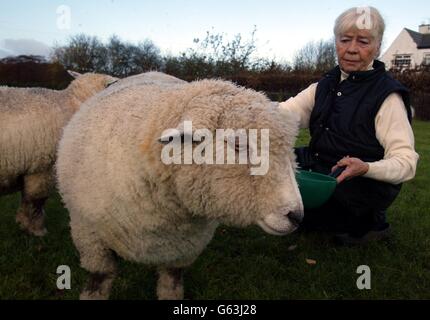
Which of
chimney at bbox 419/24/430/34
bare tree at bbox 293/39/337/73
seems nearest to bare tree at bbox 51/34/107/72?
bare tree at bbox 293/39/337/73

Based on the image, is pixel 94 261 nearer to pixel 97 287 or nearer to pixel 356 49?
pixel 97 287

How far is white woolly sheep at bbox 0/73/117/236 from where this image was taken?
11.9 ft

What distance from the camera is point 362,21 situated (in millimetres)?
3219

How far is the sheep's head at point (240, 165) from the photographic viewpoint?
77.4 inches

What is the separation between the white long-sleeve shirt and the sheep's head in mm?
A: 1151

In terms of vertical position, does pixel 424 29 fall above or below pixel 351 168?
above

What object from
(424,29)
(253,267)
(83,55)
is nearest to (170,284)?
(253,267)

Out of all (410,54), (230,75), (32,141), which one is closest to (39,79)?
(230,75)

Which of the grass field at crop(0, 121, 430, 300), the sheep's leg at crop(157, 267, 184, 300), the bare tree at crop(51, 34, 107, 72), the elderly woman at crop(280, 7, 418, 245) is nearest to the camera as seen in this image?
the sheep's leg at crop(157, 267, 184, 300)

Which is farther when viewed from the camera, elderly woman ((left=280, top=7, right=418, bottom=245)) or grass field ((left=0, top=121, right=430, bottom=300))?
grass field ((left=0, top=121, right=430, bottom=300))

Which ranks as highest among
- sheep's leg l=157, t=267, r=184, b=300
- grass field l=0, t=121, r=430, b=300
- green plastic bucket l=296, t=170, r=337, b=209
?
green plastic bucket l=296, t=170, r=337, b=209

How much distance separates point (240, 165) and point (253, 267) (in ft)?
5.99

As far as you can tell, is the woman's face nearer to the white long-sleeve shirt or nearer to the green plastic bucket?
the white long-sleeve shirt
